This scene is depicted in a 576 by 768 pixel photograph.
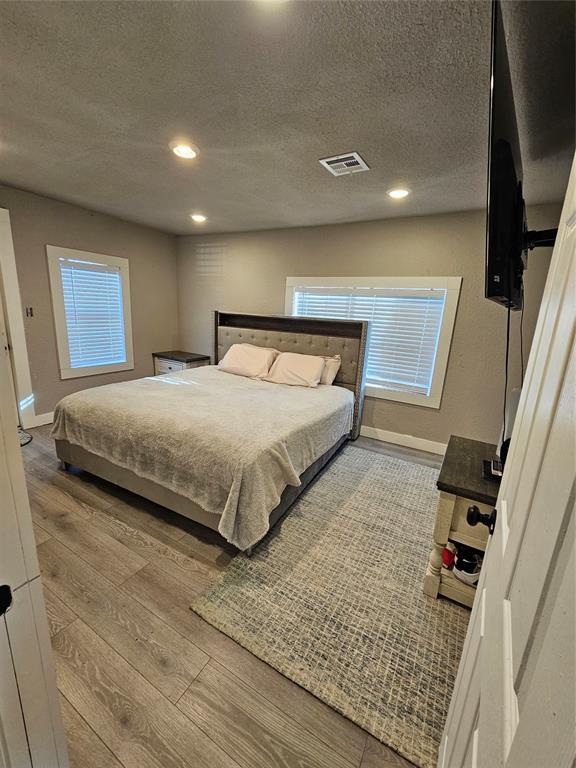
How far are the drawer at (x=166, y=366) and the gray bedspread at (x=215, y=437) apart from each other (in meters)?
1.60

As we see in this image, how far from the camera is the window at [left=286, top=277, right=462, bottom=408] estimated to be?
3129 millimetres

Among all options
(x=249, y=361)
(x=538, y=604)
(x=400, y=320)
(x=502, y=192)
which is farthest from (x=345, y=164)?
(x=538, y=604)

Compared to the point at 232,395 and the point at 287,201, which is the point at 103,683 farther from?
the point at 287,201

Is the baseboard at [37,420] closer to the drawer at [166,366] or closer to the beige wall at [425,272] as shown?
the drawer at [166,366]

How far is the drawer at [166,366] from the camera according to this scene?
14.7 ft

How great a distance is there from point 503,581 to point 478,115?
1.98m

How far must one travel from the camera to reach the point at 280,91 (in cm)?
143

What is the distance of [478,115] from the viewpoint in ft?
Answer: 4.95

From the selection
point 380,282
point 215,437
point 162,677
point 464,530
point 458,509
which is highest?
point 380,282

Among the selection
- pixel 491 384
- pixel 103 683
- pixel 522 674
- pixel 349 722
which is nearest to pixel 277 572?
pixel 349 722

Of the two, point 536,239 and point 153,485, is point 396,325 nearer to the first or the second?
point 536,239

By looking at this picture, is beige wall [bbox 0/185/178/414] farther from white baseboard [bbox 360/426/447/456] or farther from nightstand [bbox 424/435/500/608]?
nightstand [bbox 424/435/500/608]

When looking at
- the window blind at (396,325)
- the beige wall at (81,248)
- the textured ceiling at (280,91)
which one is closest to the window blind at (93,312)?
the beige wall at (81,248)

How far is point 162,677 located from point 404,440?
117 inches
